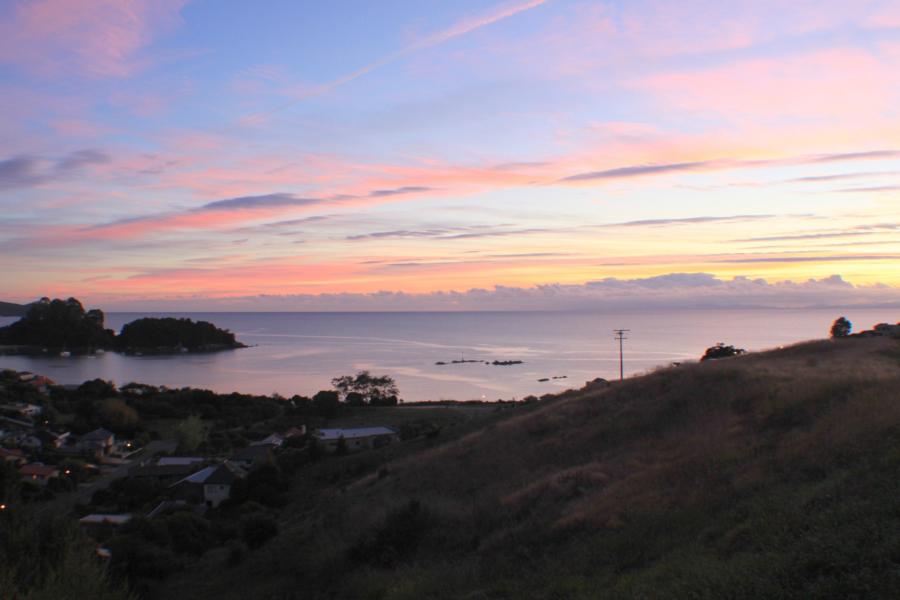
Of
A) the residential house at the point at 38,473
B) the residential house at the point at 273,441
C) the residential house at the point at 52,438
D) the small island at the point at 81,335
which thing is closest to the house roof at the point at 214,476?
the residential house at the point at 38,473

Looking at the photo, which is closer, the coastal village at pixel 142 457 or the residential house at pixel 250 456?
the coastal village at pixel 142 457

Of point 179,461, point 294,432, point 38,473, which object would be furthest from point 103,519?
point 294,432

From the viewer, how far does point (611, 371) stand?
7025 centimetres

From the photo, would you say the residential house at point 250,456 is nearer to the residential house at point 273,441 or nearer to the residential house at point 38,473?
→ the residential house at point 273,441

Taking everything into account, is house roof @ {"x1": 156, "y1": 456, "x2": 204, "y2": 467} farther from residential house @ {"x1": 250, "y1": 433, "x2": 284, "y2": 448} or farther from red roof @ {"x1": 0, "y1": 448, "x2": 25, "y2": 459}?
red roof @ {"x1": 0, "y1": 448, "x2": 25, "y2": 459}

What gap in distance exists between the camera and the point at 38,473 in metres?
25.0

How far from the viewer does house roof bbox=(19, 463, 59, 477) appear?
973 inches

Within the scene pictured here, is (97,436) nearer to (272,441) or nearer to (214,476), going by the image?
(272,441)

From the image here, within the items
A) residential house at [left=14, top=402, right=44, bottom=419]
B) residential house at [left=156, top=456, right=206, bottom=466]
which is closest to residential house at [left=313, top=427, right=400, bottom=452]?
residential house at [left=156, top=456, right=206, bottom=466]

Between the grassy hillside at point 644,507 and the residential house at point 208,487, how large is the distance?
123 inches

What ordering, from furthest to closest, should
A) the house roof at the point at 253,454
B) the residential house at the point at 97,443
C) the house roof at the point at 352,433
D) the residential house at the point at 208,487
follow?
the house roof at the point at 352,433 < the residential house at the point at 97,443 < the house roof at the point at 253,454 < the residential house at the point at 208,487

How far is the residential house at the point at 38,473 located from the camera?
24.5m

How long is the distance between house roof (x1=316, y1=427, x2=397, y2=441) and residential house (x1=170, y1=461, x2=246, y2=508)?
7.87 m

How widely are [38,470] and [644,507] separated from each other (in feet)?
80.3
